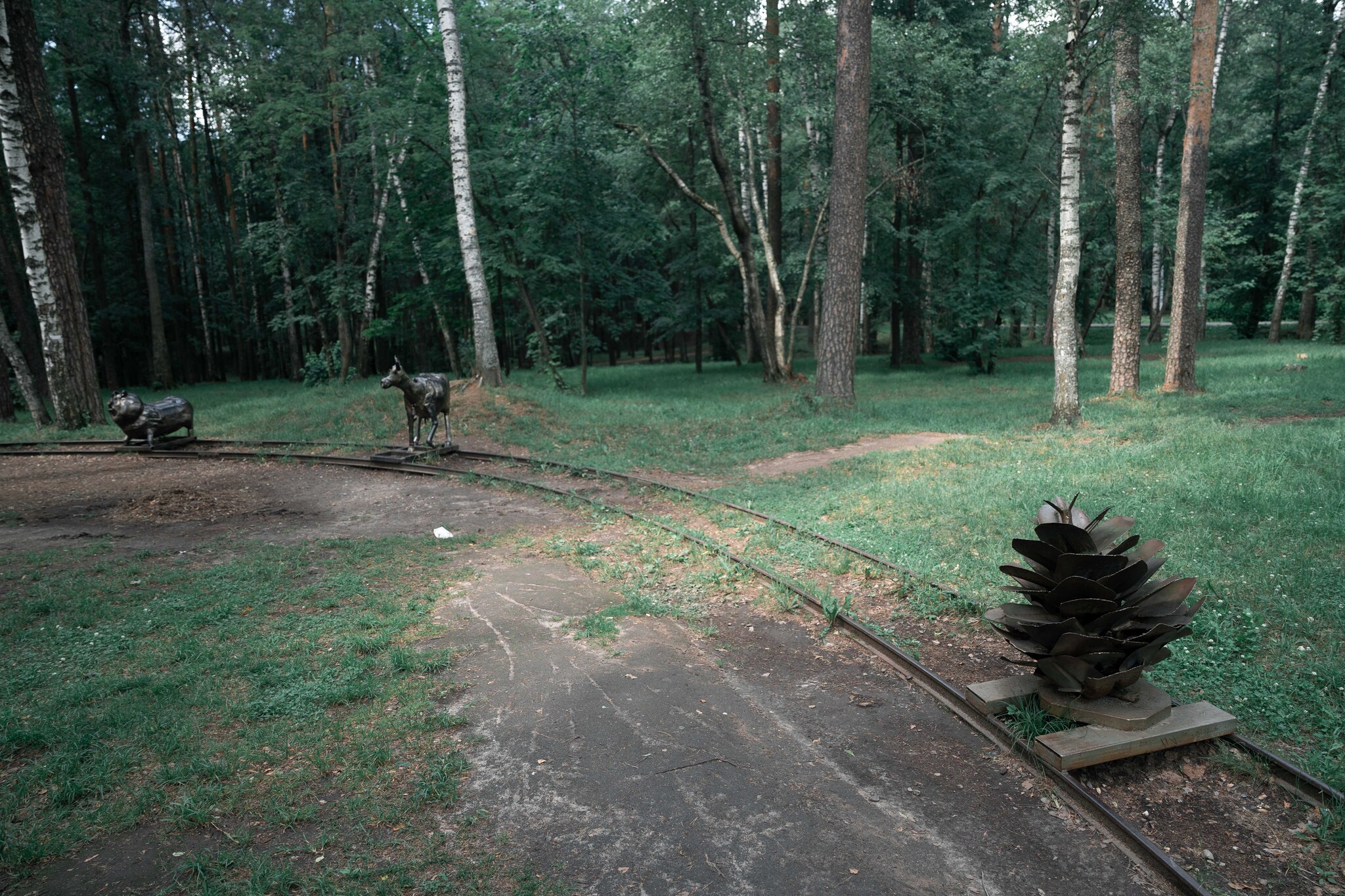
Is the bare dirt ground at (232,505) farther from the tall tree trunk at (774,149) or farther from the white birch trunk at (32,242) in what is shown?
the tall tree trunk at (774,149)

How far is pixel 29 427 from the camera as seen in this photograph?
16453 mm

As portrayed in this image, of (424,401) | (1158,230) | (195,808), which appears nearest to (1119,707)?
(195,808)

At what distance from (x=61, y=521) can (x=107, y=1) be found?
26226mm

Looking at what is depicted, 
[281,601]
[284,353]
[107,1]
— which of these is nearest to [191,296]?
[284,353]

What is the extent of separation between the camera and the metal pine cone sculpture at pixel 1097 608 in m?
3.79

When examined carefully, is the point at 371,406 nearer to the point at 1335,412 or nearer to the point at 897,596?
the point at 897,596

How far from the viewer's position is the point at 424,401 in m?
12.1

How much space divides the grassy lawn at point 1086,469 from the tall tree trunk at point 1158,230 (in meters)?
5.28

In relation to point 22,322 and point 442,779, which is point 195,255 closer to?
point 22,322

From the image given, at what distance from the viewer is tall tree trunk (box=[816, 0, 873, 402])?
14.2 m

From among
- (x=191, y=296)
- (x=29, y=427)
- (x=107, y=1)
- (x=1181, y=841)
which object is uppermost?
(x=107, y=1)

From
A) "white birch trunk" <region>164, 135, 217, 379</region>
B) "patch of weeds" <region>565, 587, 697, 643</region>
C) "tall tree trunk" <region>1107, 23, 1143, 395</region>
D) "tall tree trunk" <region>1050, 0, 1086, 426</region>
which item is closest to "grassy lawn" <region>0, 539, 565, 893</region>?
"patch of weeds" <region>565, 587, 697, 643</region>

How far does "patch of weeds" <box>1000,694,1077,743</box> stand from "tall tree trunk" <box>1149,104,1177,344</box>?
24913 millimetres

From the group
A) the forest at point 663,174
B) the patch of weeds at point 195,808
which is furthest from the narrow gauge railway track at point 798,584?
the forest at point 663,174
